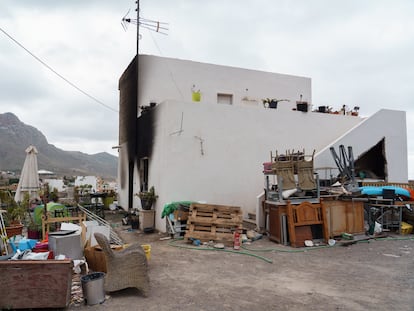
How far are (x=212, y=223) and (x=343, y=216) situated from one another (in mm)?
3379

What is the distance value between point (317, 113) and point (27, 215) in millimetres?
10000

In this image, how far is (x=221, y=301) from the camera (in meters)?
3.91

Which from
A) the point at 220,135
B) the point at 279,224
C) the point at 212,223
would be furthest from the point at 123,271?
the point at 220,135

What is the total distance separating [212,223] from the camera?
747cm

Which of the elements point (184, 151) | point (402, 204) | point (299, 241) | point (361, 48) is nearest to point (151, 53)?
point (184, 151)

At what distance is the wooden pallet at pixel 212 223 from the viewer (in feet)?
23.9

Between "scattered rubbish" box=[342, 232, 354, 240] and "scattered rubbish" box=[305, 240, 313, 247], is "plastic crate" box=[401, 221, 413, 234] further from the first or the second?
"scattered rubbish" box=[305, 240, 313, 247]

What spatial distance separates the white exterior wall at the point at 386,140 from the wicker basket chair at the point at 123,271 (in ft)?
23.3

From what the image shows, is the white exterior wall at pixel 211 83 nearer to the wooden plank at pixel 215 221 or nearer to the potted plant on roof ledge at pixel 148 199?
the potted plant on roof ledge at pixel 148 199

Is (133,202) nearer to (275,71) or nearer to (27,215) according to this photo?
(27,215)

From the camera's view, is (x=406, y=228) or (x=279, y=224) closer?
(x=279, y=224)

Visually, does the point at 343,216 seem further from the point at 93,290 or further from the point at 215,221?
the point at 93,290

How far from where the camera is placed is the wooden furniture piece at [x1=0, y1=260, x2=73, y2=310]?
3.49 metres

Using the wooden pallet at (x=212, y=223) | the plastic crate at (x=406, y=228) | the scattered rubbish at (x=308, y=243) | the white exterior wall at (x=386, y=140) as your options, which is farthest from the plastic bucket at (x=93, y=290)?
the plastic crate at (x=406, y=228)
